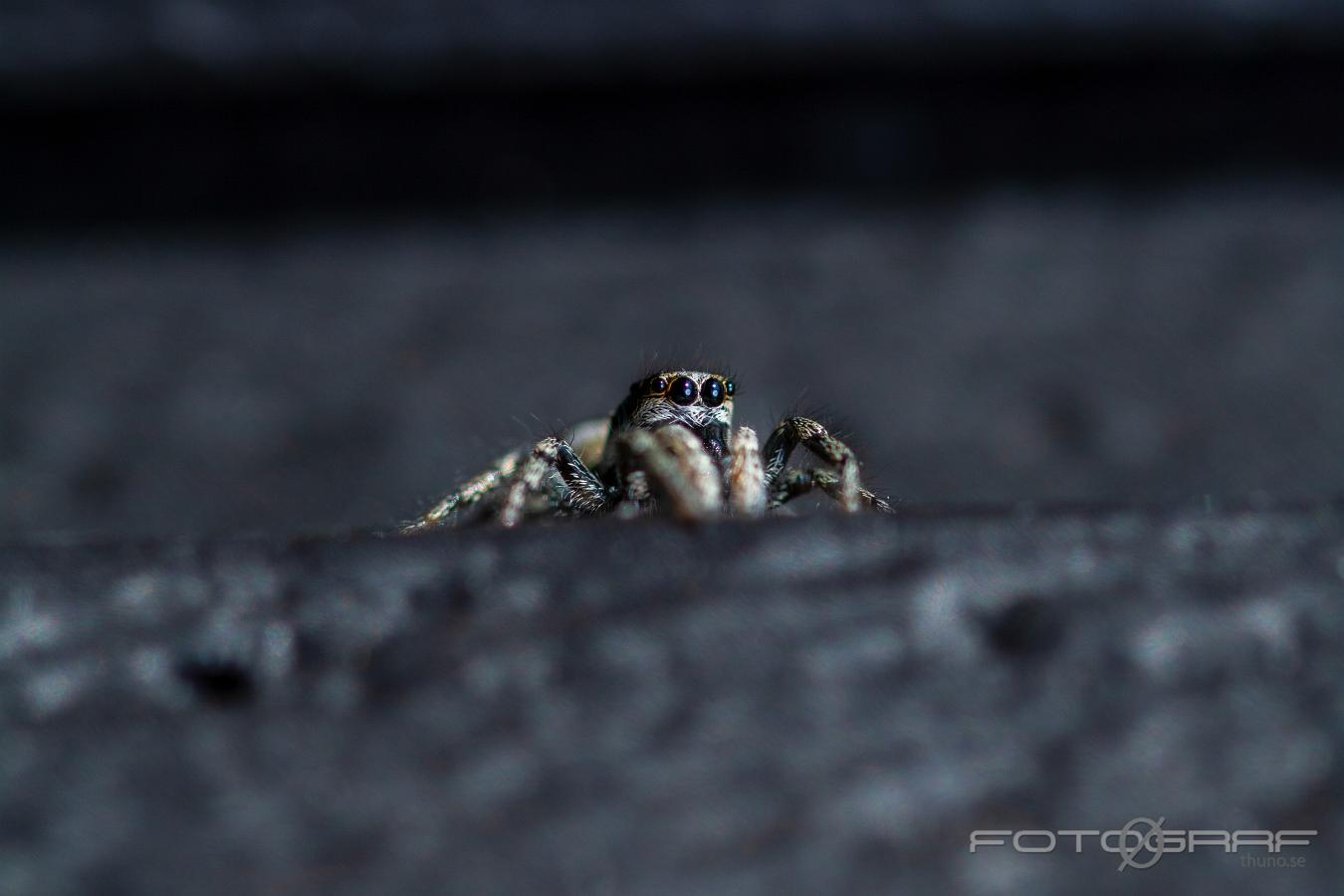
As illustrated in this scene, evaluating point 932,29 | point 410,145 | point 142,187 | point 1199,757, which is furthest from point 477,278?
point 1199,757

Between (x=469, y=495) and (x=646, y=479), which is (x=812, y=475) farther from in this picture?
(x=469, y=495)

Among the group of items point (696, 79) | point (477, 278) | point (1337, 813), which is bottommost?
point (1337, 813)

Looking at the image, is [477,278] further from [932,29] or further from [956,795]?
[956,795]

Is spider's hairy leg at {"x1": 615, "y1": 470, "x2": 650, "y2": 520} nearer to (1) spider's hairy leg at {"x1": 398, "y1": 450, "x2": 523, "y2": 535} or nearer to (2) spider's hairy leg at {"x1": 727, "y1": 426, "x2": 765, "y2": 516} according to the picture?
(2) spider's hairy leg at {"x1": 727, "y1": 426, "x2": 765, "y2": 516}

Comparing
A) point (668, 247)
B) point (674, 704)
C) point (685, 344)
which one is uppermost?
point (668, 247)

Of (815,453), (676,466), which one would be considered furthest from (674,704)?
(815,453)
